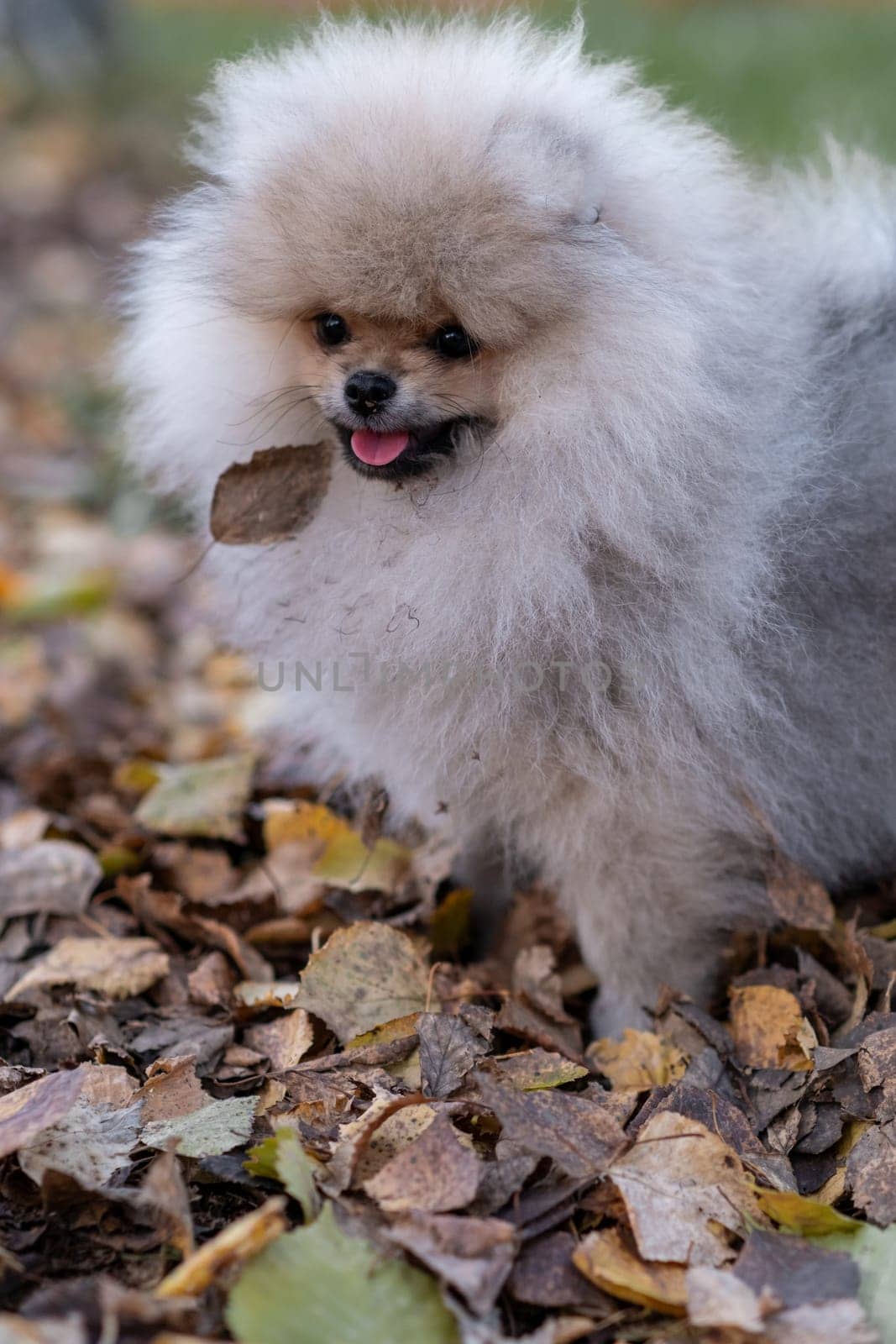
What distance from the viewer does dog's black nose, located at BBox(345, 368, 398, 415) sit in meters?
2.00

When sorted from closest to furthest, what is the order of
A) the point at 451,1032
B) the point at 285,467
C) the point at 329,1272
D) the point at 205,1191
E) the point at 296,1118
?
the point at 329,1272 < the point at 205,1191 < the point at 296,1118 < the point at 451,1032 < the point at 285,467

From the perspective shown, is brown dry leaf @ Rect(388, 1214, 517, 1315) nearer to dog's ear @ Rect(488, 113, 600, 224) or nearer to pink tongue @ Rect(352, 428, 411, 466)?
pink tongue @ Rect(352, 428, 411, 466)

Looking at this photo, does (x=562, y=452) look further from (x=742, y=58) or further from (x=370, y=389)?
(x=742, y=58)

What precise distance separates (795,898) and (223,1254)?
4.01ft

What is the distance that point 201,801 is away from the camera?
2.86 meters

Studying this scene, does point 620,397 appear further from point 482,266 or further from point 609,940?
point 609,940

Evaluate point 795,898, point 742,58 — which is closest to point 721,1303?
point 795,898

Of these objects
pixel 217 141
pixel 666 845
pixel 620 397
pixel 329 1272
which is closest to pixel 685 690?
pixel 666 845

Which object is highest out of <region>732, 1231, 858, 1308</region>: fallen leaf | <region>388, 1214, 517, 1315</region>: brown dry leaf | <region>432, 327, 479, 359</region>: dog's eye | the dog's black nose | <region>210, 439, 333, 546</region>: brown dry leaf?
<region>432, 327, 479, 359</region>: dog's eye

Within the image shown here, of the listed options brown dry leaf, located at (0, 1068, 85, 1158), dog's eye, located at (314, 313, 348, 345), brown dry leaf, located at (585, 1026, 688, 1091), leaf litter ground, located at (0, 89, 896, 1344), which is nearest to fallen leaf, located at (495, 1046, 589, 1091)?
leaf litter ground, located at (0, 89, 896, 1344)

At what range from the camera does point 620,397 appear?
197 cm

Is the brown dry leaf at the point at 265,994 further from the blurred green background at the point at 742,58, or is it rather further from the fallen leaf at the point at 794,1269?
the blurred green background at the point at 742,58

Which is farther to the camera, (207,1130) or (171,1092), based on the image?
(171,1092)

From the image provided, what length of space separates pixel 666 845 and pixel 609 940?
0.78 ft
